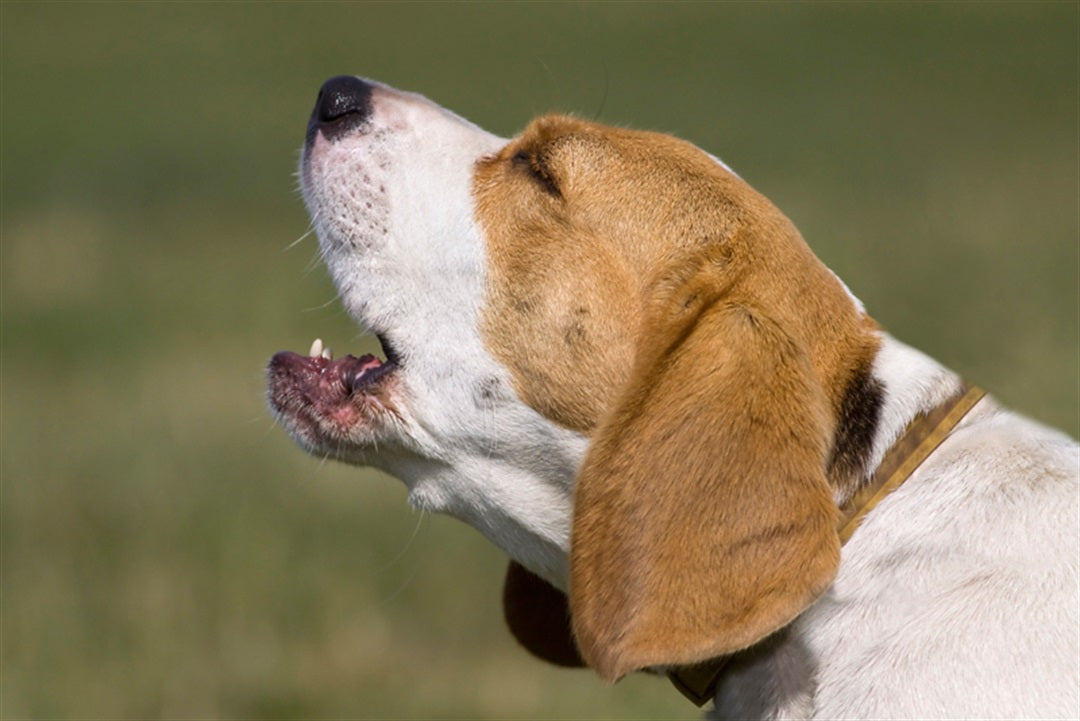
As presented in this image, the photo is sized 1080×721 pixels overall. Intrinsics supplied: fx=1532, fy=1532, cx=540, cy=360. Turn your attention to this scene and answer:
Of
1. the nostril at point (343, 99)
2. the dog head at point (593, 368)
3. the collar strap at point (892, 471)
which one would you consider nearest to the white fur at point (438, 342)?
the dog head at point (593, 368)

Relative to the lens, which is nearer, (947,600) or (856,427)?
(947,600)

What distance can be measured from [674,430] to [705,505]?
6.6 inches

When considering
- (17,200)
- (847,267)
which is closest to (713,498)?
(847,267)

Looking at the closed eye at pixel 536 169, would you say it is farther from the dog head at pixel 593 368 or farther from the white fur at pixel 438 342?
the white fur at pixel 438 342

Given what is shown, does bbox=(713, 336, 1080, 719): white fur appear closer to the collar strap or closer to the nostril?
the collar strap

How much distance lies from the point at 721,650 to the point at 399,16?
132 ft

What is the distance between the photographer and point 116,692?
213 inches

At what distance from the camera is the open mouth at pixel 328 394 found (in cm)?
387

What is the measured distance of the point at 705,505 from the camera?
304cm

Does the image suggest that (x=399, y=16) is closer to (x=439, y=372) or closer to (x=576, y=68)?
(x=576, y=68)

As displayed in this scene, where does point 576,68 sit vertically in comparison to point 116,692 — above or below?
below

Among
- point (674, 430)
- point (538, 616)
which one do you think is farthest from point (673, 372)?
point (538, 616)

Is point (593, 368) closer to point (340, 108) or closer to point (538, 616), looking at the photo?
point (538, 616)

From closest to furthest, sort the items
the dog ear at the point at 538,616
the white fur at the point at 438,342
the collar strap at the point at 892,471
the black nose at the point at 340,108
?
the collar strap at the point at 892,471
the white fur at the point at 438,342
the black nose at the point at 340,108
the dog ear at the point at 538,616
